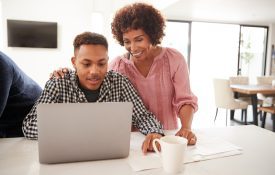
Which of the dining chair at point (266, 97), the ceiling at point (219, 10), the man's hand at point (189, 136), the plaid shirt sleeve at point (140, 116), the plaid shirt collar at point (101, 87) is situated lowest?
the dining chair at point (266, 97)

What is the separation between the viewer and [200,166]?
2.82 feet

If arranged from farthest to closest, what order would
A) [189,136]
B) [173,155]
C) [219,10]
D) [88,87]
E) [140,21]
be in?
[219,10] → [140,21] → [88,87] → [189,136] → [173,155]

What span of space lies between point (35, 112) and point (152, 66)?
682 millimetres

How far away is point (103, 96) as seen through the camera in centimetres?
124

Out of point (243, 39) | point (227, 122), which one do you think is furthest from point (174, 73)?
point (243, 39)

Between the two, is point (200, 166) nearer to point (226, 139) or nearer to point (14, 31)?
point (226, 139)

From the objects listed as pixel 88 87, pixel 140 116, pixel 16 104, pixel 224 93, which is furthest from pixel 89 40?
pixel 224 93

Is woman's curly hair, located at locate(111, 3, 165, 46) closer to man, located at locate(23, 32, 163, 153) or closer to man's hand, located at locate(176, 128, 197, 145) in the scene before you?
man, located at locate(23, 32, 163, 153)

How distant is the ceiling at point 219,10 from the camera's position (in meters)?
5.21

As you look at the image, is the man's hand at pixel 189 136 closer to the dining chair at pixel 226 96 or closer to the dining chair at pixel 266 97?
the dining chair at pixel 226 96

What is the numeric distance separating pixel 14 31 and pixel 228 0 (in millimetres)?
4095

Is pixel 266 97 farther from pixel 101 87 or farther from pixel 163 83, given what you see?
pixel 101 87

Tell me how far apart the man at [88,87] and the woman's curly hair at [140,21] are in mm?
233

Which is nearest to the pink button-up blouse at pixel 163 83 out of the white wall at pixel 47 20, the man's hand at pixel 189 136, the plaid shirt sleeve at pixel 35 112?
the man's hand at pixel 189 136
